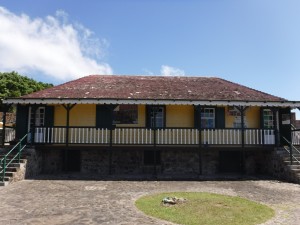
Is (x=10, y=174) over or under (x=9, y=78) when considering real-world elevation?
under

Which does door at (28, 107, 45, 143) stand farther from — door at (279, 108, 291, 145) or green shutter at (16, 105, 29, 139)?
door at (279, 108, 291, 145)

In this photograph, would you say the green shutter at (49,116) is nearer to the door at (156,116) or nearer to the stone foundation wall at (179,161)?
the door at (156,116)

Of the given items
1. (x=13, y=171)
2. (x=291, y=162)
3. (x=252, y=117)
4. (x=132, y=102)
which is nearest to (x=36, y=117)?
(x=13, y=171)

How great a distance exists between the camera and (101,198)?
1059cm

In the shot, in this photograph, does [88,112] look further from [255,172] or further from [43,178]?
[255,172]

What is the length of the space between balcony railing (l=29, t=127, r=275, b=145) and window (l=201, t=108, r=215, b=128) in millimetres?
993

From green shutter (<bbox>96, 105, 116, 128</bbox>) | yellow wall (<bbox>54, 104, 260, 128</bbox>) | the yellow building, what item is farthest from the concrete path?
green shutter (<bbox>96, 105, 116, 128</bbox>)

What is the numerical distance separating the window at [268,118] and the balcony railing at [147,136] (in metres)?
1.34

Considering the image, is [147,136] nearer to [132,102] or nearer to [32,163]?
[132,102]

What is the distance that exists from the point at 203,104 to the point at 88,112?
249 inches

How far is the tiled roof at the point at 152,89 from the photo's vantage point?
1711cm

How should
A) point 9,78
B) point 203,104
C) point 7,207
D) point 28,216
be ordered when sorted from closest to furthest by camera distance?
point 28,216
point 7,207
point 203,104
point 9,78

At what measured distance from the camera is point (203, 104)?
639 inches

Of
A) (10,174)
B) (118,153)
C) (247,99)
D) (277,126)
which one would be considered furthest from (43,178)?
(277,126)
